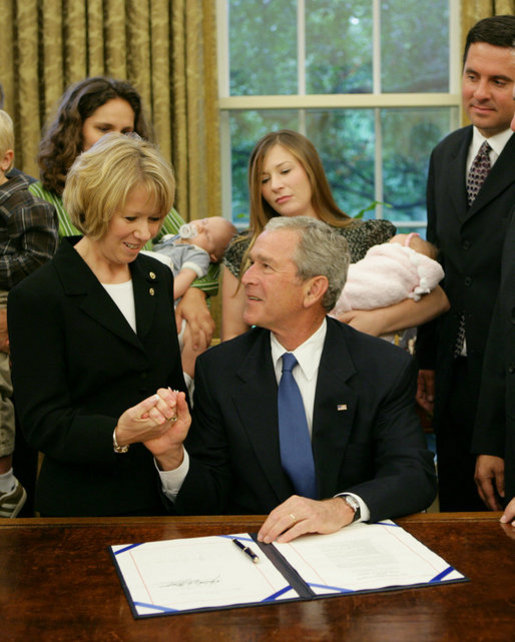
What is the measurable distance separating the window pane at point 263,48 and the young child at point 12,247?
8.14 feet

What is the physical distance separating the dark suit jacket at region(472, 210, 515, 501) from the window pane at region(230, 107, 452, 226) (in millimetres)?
2768

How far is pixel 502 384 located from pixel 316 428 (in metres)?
0.64

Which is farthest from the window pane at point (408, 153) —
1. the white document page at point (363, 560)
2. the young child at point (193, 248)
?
the white document page at point (363, 560)

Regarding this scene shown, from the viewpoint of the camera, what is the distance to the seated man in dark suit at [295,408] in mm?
1971

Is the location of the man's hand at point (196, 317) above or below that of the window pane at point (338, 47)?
below

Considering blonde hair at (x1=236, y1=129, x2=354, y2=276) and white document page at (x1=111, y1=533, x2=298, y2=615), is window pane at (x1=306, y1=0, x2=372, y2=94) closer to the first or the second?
blonde hair at (x1=236, y1=129, x2=354, y2=276)

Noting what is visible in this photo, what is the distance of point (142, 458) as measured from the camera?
199 centimetres

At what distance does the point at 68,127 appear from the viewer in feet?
8.69

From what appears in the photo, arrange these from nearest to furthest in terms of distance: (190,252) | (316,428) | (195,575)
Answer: (195,575) → (316,428) → (190,252)

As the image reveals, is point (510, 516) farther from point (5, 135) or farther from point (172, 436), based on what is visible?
point (5, 135)

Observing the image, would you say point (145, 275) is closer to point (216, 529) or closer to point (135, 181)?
point (135, 181)

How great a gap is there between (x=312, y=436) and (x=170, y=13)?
333 centimetres

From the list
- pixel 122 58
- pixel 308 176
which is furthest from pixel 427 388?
pixel 122 58

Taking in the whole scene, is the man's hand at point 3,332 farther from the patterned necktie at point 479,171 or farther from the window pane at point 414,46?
the window pane at point 414,46
